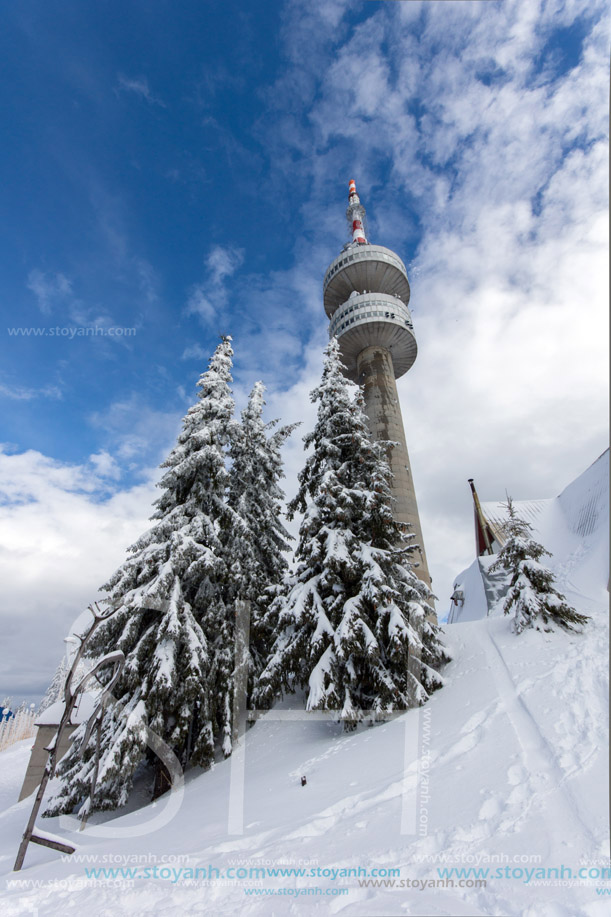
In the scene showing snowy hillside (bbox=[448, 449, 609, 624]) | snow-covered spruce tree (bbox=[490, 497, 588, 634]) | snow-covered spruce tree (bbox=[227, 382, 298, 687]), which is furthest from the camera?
snowy hillside (bbox=[448, 449, 609, 624])

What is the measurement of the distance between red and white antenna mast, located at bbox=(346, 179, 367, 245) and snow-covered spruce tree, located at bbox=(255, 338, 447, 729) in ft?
Result: 149

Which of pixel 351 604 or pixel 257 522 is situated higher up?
pixel 257 522

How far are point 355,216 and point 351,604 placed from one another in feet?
189

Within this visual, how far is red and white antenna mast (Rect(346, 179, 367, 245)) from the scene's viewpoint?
53.5 meters

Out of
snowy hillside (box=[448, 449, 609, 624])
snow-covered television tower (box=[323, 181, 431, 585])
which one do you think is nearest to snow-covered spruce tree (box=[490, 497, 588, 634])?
snowy hillside (box=[448, 449, 609, 624])

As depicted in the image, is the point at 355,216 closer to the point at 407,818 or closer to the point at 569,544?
the point at 569,544

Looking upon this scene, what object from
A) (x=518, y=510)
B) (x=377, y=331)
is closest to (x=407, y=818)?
(x=518, y=510)

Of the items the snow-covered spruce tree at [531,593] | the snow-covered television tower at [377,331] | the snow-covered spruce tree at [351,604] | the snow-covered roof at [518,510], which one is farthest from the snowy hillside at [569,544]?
the snow-covered spruce tree at [351,604]

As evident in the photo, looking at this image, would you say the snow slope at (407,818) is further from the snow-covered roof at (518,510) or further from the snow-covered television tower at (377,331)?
the snow-covered roof at (518,510)

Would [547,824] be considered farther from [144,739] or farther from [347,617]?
[144,739]

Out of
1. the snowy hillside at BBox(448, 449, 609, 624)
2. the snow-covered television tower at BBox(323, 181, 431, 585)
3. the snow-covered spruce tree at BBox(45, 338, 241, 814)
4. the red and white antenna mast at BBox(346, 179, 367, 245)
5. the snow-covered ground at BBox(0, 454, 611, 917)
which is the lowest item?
the snow-covered ground at BBox(0, 454, 611, 917)

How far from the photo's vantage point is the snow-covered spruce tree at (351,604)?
1171 centimetres

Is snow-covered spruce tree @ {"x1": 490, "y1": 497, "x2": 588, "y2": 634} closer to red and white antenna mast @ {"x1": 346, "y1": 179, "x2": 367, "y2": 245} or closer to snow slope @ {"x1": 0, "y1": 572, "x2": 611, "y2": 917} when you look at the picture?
snow slope @ {"x1": 0, "y1": 572, "x2": 611, "y2": 917}

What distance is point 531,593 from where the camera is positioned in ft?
49.7
